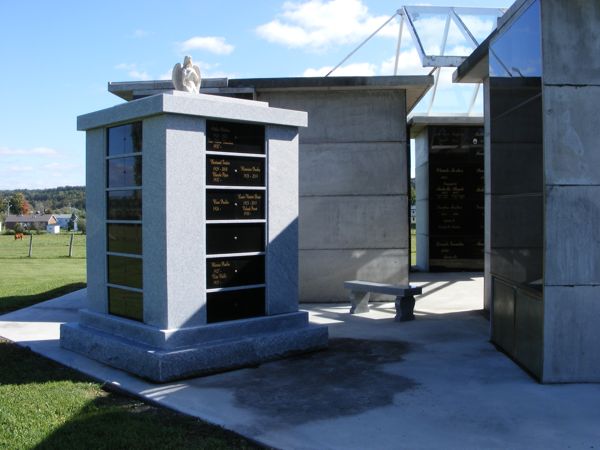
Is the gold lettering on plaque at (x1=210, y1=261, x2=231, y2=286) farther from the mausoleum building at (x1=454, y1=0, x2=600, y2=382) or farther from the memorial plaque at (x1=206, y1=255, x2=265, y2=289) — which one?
the mausoleum building at (x1=454, y1=0, x2=600, y2=382)

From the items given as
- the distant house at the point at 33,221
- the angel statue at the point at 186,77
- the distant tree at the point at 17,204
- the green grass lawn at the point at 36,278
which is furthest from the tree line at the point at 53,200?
the angel statue at the point at 186,77

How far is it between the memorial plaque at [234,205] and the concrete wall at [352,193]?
458cm

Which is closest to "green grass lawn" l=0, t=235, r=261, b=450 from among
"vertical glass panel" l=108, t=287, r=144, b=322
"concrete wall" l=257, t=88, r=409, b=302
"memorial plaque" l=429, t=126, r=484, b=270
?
"vertical glass panel" l=108, t=287, r=144, b=322

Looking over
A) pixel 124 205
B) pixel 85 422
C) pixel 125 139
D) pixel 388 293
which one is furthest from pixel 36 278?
pixel 85 422

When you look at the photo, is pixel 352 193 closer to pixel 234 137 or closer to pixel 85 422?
pixel 234 137

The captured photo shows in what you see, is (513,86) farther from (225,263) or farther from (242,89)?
(242,89)

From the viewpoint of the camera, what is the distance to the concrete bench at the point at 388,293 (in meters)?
10.1

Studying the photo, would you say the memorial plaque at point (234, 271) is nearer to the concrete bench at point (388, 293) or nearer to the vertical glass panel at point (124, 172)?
the vertical glass panel at point (124, 172)

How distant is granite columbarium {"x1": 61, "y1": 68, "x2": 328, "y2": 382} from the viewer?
6812 millimetres

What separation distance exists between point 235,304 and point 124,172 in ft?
6.84

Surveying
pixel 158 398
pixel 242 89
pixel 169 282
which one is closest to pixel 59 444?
pixel 158 398

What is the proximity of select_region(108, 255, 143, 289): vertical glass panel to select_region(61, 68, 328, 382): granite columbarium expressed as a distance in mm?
13

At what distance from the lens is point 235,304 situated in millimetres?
7453

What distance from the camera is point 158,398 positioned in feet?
19.3
